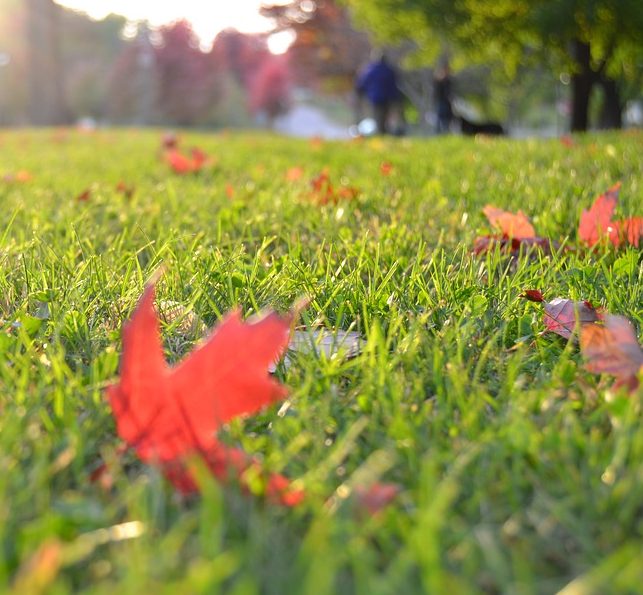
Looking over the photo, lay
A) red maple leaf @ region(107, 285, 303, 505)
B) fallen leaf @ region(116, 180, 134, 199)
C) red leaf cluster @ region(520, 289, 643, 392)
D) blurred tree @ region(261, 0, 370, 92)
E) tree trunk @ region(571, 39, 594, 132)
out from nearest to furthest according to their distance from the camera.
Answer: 1. red maple leaf @ region(107, 285, 303, 505)
2. red leaf cluster @ region(520, 289, 643, 392)
3. fallen leaf @ region(116, 180, 134, 199)
4. tree trunk @ region(571, 39, 594, 132)
5. blurred tree @ region(261, 0, 370, 92)

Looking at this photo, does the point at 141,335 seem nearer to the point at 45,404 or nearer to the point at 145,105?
the point at 45,404

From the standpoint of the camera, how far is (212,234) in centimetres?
232

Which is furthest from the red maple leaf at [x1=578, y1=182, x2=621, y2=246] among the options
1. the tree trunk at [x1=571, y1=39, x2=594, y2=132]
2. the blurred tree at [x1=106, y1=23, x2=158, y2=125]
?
the blurred tree at [x1=106, y1=23, x2=158, y2=125]

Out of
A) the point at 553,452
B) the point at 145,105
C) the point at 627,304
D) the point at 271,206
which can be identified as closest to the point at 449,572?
the point at 553,452

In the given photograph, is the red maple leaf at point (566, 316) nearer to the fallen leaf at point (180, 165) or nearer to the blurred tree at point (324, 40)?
the fallen leaf at point (180, 165)

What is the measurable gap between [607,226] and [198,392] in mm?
1483

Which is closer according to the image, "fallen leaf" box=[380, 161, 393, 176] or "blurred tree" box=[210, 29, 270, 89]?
"fallen leaf" box=[380, 161, 393, 176]

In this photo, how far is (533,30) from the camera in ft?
35.4

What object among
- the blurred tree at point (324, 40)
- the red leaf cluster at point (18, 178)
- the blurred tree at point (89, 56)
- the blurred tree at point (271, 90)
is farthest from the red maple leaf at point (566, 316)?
the blurred tree at point (271, 90)

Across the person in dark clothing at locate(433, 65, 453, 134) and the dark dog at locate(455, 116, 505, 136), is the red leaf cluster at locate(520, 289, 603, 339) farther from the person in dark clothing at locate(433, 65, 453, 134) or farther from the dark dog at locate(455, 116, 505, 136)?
the person in dark clothing at locate(433, 65, 453, 134)

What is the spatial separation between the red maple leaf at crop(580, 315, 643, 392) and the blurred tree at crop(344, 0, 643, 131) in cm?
989

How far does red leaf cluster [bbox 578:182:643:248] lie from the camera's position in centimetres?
197

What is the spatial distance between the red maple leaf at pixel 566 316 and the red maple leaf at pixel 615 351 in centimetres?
22

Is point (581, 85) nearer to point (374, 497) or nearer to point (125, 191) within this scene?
point (125, 191)
